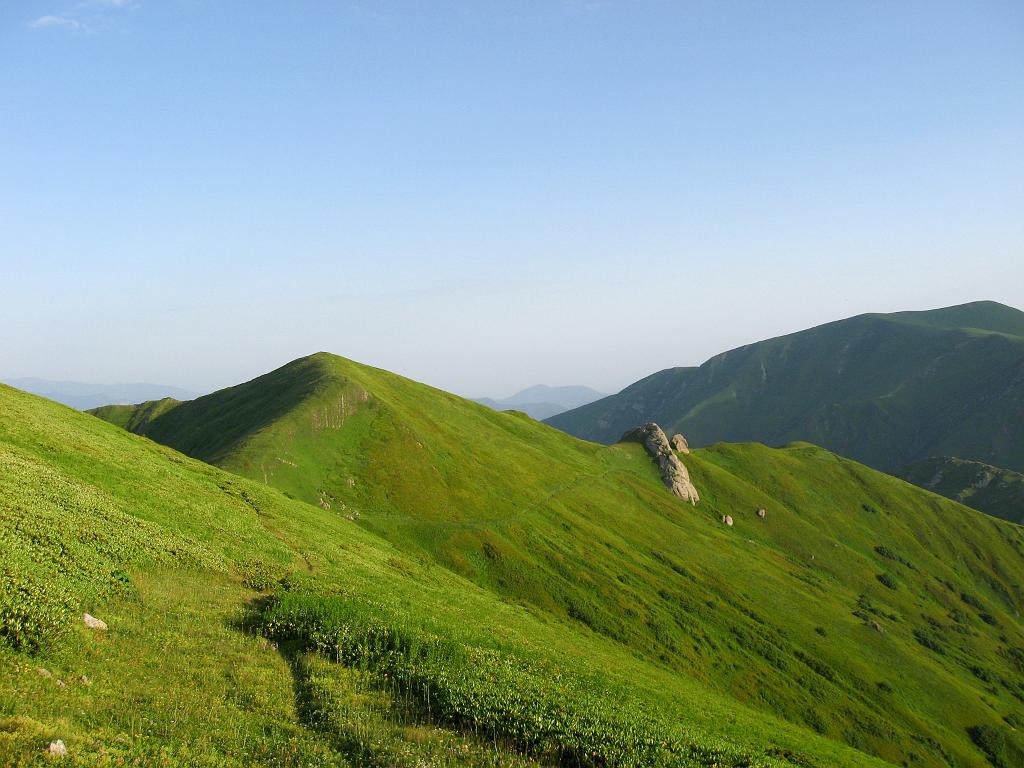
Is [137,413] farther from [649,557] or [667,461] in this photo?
[667,461]

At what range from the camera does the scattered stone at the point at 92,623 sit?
1978 centimetres

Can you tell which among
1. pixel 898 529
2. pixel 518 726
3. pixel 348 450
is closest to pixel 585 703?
pixel 518 726

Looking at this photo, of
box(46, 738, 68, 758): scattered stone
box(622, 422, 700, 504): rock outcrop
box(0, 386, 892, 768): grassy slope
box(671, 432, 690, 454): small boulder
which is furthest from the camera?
box(671, 432, 690, 454): small boulder

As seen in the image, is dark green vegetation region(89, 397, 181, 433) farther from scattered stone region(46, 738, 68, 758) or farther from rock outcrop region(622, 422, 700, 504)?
scattered stone region(46, 738, 68, 758)

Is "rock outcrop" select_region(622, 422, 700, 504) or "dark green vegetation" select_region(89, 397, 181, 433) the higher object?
"dark green vegetation" select_region(89, 397, 181, 433)

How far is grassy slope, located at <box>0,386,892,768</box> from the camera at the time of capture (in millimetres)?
15031

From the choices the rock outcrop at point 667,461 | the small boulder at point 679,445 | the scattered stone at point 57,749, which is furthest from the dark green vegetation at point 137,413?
the scattered stone at point 57,749

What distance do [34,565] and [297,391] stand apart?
97.8 metres

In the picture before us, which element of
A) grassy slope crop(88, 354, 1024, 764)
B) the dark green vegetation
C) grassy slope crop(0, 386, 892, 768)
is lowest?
grassy slope crop(88, 354, 1024, 764)

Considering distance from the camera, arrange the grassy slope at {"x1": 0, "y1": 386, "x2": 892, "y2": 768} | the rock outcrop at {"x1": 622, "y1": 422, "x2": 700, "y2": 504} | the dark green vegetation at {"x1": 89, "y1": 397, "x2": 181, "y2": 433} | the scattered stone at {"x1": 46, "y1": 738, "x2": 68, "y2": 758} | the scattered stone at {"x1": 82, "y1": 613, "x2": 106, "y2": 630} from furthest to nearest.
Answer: the rock outcrop at {"x1": 622, "y1": 422, "x2": 700, "y2": 504}
the dark green vegetation at {"x1": 89, "y1": 397, "x2": 181, "y2": 433}
the scattered stone at {"x1": 82, "y1": 613, "x2": 106, "y2": 630}
the grassy slope at {"x1": 0, "y1": 386, "x2": 892, "y2": 768}
the scattered stone at {"x1": 46, "y1": 738, "x2": 68, "y2": 758}

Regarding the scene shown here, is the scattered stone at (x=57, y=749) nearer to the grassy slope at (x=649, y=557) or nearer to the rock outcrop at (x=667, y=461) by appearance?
the grassy slope at (x=649, y=557)

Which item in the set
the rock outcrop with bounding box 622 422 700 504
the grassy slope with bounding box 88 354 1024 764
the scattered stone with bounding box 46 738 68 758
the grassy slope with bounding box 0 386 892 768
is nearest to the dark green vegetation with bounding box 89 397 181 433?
the grassy slope with bounding box 88 354 1024 764

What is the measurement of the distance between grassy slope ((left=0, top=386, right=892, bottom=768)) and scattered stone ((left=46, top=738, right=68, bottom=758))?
0.20m

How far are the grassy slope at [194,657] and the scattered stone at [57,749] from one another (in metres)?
0.20
